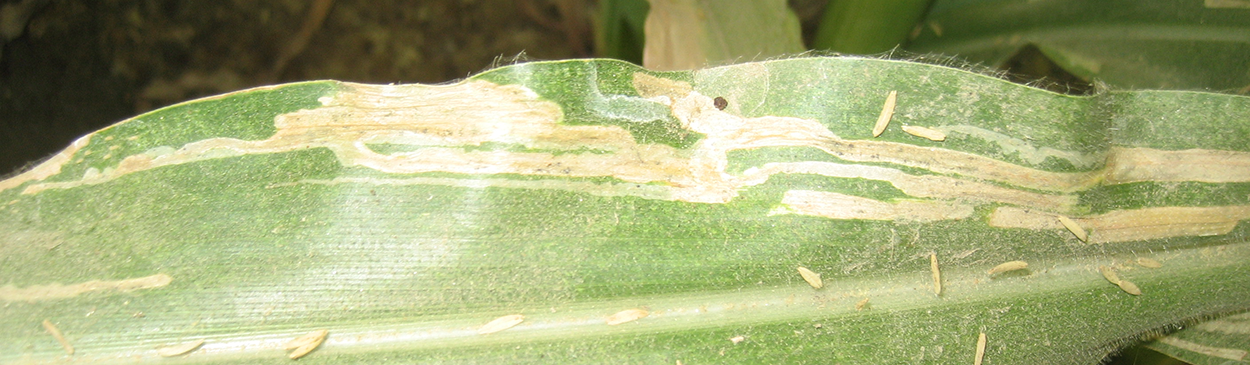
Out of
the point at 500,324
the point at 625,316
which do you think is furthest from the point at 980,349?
the point at 500,324

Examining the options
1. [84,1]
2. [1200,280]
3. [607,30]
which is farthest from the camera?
[607,30]

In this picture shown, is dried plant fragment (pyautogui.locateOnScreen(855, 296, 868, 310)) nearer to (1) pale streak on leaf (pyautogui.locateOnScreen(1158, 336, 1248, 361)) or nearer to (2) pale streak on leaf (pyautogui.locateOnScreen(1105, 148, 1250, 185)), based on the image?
(2) pale streak on leaf (pyautogui.locateOnScreen(1105, 148, 1250, 185))

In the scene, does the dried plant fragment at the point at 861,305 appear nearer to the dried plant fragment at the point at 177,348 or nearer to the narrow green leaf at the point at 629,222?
the narrow green leaf at the point at 629,222

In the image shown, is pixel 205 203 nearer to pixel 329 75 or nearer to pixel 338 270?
pixel 338 270

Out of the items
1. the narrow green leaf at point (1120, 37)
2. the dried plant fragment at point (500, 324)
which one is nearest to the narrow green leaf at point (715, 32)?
the narrow green leaf at point (1120, 37)

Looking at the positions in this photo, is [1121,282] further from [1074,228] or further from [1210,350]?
[1210,350]

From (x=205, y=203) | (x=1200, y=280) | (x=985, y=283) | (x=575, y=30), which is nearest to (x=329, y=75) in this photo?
(x=575, y=30)
